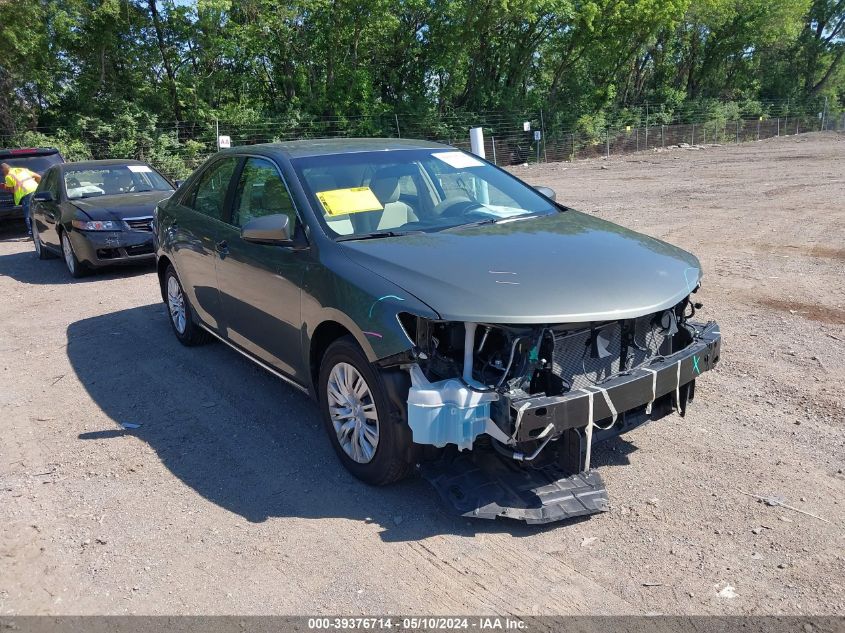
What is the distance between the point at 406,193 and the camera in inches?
183

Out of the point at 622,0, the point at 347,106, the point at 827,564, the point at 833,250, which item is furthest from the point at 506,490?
the point at 622,0

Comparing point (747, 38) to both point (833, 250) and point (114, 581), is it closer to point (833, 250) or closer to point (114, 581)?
point (833, 250)

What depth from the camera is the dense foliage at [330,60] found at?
81.0 feet

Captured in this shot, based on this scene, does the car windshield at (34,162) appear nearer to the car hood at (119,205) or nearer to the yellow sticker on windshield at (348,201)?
the car hood at (119,205)

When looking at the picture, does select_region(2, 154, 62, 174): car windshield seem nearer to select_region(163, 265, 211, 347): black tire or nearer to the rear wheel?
the rear wheel

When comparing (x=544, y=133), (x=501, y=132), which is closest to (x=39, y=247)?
(x=501, y=132)

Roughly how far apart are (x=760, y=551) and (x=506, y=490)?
118 centimetres

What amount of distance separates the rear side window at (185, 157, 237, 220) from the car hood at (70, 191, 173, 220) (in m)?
4.15

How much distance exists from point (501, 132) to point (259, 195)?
32.5 metres

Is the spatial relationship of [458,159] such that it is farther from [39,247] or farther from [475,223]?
[39,247]

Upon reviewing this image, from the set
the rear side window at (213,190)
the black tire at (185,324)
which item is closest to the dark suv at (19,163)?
the black tire at (185,324)

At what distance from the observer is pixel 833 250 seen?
30.5ft

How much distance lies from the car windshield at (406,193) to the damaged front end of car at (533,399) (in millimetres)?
1109

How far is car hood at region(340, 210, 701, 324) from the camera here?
3299 millimetres
